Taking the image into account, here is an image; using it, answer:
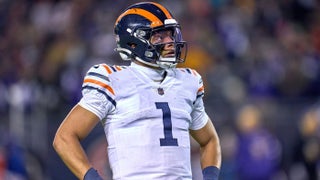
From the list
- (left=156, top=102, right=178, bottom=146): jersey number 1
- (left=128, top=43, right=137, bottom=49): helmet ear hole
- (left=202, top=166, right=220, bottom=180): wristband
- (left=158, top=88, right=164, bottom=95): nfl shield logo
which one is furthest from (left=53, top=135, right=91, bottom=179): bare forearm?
(left=202, top=166, right=220, bottom=180): wristband

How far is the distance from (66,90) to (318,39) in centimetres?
316

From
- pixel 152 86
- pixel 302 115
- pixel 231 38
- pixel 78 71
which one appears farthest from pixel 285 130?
pixel 152 86

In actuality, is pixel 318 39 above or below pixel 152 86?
below

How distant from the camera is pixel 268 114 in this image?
10516 millimetres

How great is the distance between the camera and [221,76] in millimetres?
10742

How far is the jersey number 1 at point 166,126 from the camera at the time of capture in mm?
4742

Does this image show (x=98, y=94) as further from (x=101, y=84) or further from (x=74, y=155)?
(x=74, y=155)

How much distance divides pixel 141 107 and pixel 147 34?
1.34 feet

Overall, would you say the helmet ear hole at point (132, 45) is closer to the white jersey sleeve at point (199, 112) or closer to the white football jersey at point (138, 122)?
the white football jersey at point (138, 122)

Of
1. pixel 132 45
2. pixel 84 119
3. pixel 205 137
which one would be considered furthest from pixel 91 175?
pixel 205 137

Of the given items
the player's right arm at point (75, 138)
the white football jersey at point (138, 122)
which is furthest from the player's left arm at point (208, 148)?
the player's right arm at point (75, 138)

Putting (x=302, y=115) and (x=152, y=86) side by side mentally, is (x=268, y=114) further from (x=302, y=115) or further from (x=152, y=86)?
(x=152, y=86)

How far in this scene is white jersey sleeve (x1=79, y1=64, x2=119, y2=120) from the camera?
4.67 meters

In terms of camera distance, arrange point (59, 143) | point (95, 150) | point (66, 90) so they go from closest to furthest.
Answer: point (59, 143)
point (95, 150)
point (66, 90)
